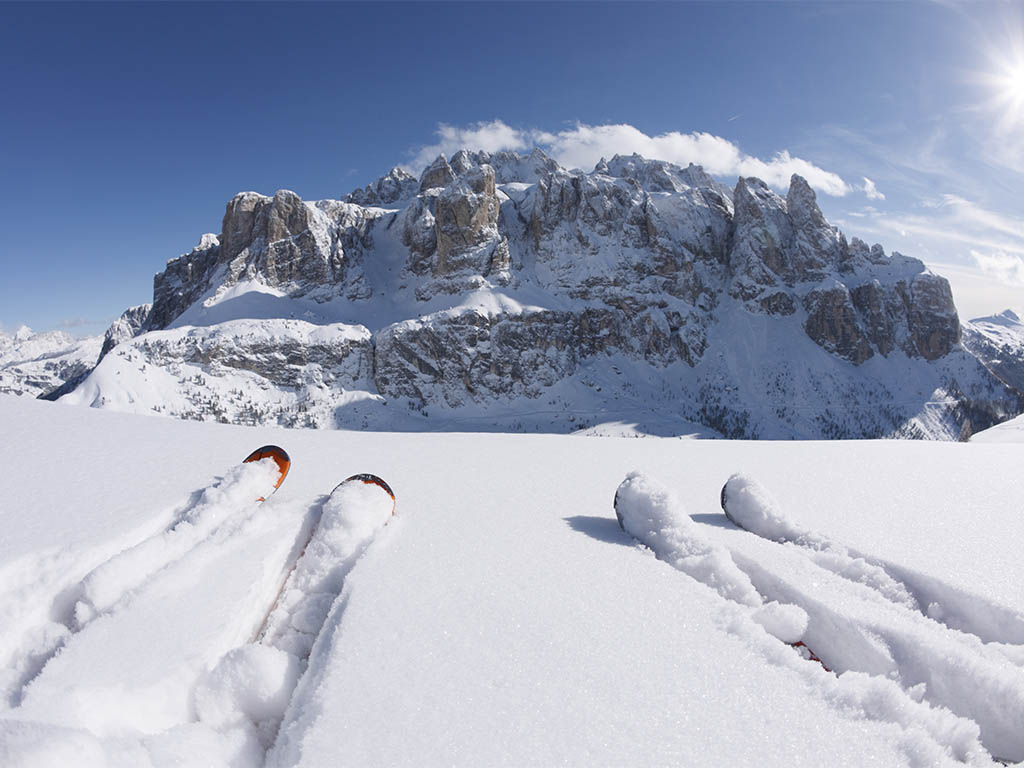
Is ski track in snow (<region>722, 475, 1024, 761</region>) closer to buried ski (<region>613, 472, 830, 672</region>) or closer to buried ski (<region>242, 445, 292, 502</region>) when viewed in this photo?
buried ski (<region>613, 472, 830, 672</region>)

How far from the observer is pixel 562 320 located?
10288 cm

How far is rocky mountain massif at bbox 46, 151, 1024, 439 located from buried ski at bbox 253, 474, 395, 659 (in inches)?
3033

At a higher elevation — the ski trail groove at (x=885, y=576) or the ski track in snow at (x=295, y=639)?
the ski trail groove at (x=885, y=576)

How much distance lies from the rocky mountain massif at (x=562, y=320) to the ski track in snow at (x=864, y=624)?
7761cm

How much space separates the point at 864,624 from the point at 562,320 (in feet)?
334

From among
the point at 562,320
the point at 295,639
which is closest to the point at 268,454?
the point at 295,639

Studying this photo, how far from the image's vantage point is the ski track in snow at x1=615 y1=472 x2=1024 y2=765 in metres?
2.08

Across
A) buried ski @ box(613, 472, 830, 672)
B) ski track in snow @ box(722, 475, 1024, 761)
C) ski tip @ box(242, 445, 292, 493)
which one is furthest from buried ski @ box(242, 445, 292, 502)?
ski track in snow @ box(722, 475, 1024, 761)

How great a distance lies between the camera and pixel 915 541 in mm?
3789

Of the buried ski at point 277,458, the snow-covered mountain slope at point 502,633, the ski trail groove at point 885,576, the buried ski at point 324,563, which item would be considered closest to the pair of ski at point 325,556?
the buried ski at point 324,563

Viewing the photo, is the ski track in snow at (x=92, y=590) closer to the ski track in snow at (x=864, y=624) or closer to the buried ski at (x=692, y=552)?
the buried ski at (x=692, y=552)

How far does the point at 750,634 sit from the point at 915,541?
2.40 m

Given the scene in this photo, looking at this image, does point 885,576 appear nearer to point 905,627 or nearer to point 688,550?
point 905,627

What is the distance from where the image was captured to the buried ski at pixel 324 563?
286cm
